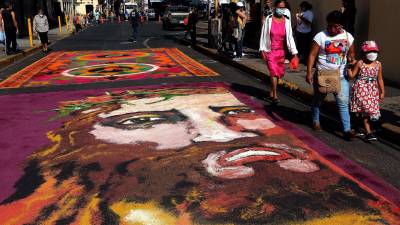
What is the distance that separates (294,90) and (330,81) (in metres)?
3.15

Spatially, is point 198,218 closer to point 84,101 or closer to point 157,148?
point 157,148

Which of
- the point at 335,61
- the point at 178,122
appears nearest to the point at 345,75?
the point at 335,61

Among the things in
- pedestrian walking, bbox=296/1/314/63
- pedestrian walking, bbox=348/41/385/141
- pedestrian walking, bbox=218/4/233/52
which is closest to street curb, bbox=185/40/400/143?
pedestrian walking, bbox=348/41/385/141

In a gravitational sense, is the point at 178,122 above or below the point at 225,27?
below

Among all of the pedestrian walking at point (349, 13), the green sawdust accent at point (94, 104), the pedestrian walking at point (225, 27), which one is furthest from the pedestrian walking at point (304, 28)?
the green sawdust accent at point (94, 104)

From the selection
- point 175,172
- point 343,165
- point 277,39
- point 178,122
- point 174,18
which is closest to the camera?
point 175,172

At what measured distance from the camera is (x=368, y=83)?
5543 millimetres

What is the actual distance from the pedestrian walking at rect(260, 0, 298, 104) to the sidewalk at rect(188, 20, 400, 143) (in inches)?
35.8

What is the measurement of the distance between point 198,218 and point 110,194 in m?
0.98

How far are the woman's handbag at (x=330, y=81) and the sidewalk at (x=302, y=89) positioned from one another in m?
0.96

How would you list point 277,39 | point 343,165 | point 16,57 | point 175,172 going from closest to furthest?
point 175,172
point 343,165
point 277,39
point 16,57

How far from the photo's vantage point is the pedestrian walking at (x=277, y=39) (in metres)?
7.50

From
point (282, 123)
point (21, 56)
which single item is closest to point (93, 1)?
point (21, 56)

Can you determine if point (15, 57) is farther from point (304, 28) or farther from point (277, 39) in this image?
point (277, 39)
